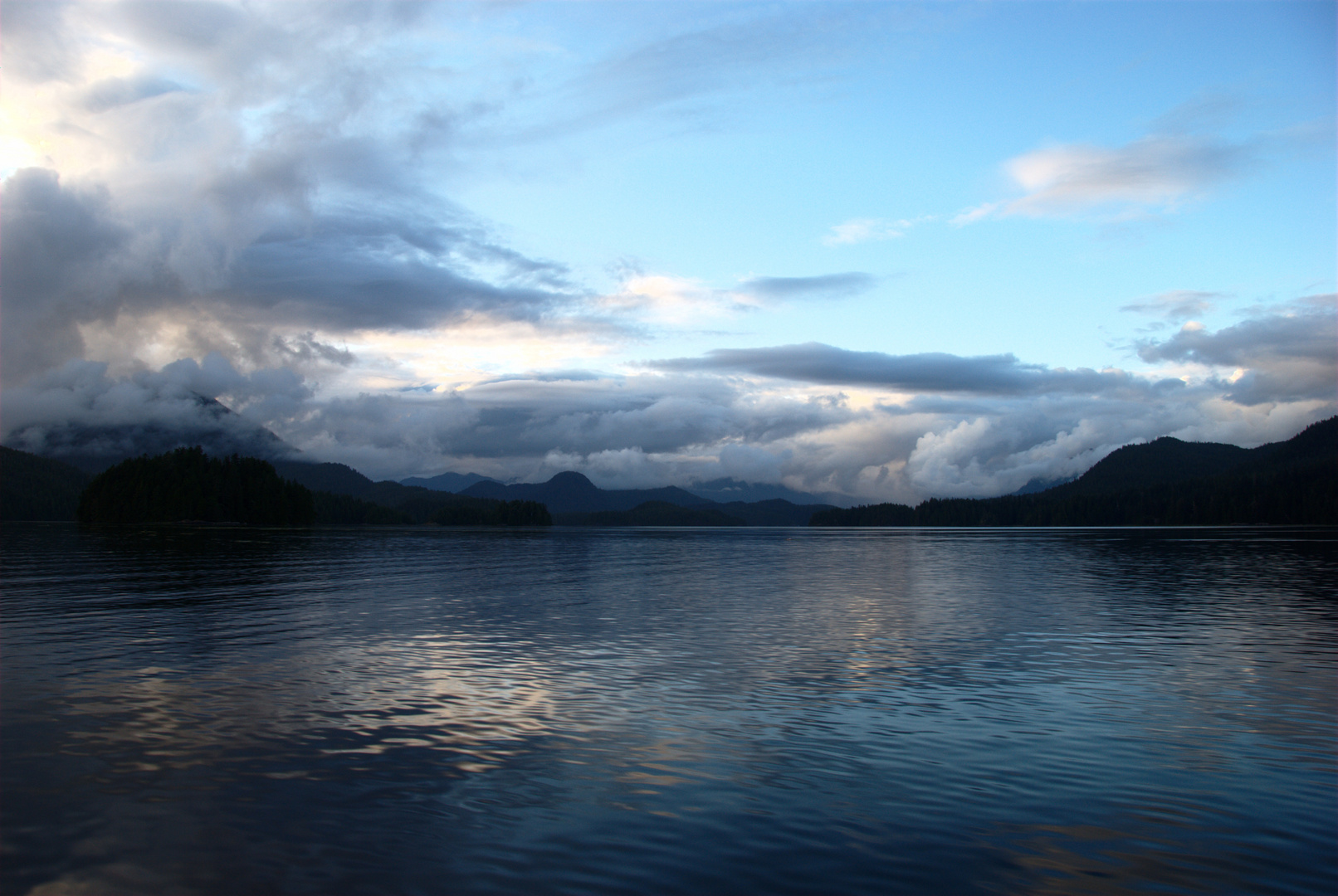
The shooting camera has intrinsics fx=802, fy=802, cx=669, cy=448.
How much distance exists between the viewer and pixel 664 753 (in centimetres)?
2139

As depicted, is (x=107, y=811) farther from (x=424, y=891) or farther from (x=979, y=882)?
(x=979, y=882)

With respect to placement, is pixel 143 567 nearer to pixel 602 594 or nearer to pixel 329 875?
pixel 602 594

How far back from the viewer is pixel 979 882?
538 inches

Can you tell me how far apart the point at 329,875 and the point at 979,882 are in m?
11.1

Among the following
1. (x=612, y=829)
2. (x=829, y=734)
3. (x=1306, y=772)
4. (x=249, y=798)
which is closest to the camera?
(x=612, y=829)

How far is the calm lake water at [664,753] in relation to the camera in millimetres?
14297

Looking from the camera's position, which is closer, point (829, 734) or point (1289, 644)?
point (829, 734)

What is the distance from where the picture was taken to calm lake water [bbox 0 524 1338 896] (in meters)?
14.3

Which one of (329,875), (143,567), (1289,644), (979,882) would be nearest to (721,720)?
(979,882)

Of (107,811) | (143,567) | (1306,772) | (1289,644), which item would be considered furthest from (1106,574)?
(143,567)

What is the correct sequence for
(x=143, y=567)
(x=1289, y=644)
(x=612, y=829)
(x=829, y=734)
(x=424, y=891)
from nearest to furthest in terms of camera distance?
1. (x=424, y=891)
2. (x=612, y=829)
3. (x=829, y=734)
4. (x=1289, y=644)
5. (x=143, y=567)

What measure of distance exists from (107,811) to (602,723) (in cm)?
1246

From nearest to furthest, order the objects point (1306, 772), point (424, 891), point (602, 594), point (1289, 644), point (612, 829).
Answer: point (424, 891) < point (612, 829) < point (1306, 772) < point (1289, 644) < point (602, 594)

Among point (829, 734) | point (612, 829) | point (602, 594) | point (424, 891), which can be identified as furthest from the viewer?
point (602, 594)
